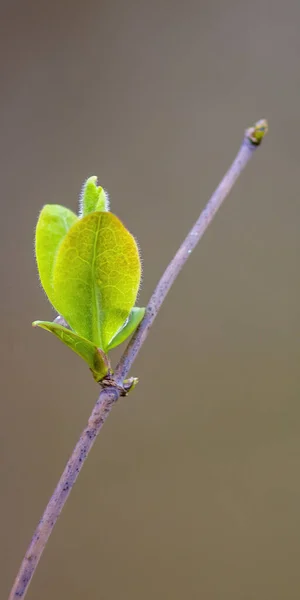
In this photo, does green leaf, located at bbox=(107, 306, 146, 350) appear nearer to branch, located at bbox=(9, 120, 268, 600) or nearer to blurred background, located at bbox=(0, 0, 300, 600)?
branch, located at bbox=(9, 120, 268, 600)

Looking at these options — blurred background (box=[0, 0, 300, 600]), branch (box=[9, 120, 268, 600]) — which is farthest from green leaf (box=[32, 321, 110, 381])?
blurred background (box=[0, 0, 300, 600])

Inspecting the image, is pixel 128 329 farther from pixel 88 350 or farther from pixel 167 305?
pixel 167 305

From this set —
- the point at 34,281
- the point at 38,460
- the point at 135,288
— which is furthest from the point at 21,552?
the point at 135,288

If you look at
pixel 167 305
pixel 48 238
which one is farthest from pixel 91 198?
pixel 167 305

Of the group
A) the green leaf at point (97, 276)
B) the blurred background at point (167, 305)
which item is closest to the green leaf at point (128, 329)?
the green leaf at point (97, 276)

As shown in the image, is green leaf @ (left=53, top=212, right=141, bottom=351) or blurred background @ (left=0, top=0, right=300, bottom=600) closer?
green leaf @ (left=53, top=212, right=141, bottom=351)

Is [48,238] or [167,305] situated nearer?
[48,238]
